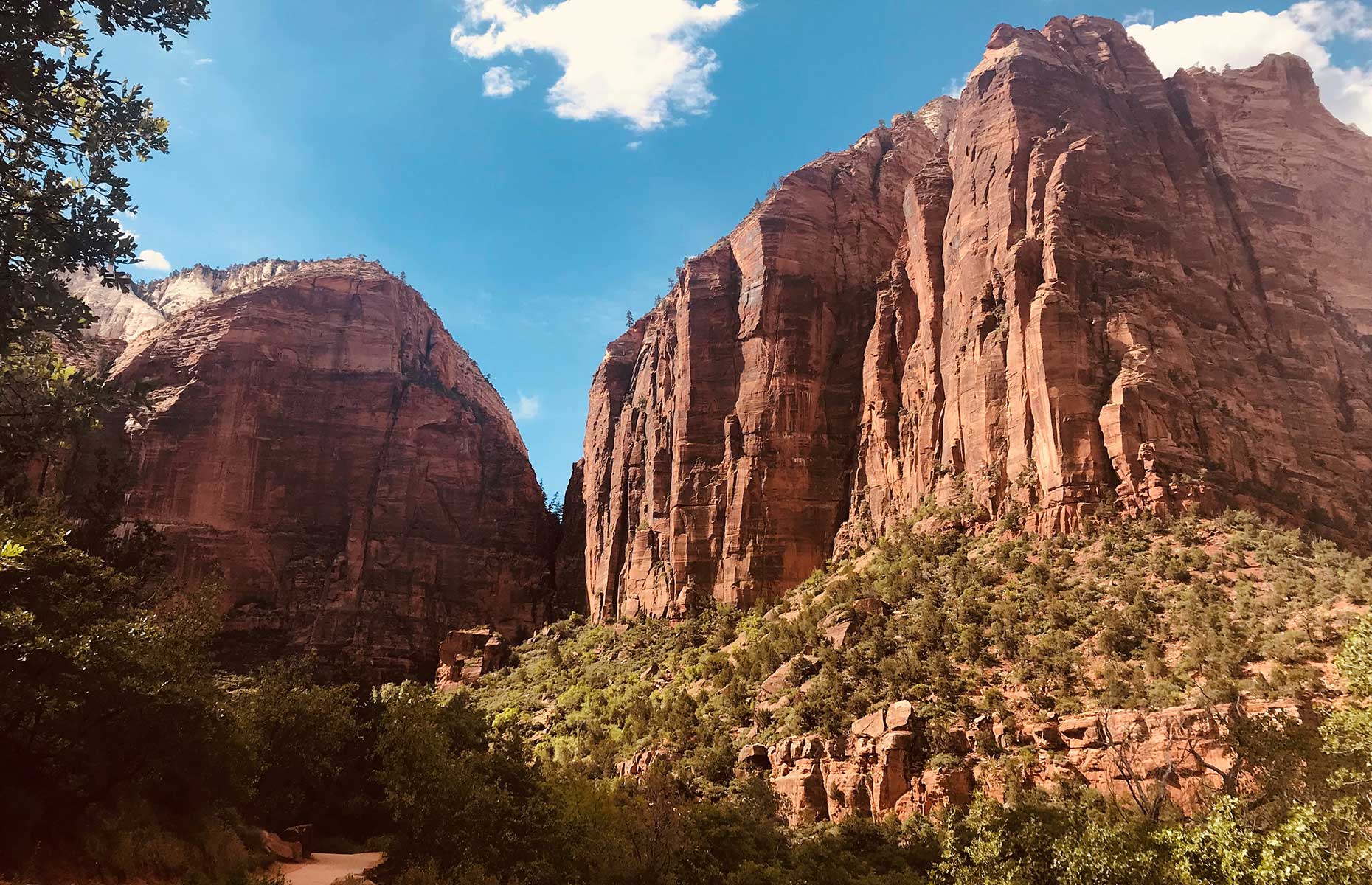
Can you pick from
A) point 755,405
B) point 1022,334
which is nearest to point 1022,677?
point 1022,334

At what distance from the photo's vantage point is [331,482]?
8038 centimetres

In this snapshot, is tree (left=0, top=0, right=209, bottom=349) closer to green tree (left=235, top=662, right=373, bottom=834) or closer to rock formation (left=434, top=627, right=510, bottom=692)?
green tree (left=235, top=662, right=373, bottom=834)

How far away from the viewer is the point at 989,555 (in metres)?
40.5

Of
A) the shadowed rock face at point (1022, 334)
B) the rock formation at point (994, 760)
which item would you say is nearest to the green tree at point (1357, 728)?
the rock formation at point (994, 760)

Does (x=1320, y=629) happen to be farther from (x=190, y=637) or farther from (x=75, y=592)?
(x=190, y=637)

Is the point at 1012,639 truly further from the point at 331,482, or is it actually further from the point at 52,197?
the point at 331,482

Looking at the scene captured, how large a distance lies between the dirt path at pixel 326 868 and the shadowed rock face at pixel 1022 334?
3032cm

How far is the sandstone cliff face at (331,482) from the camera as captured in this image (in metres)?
73.3

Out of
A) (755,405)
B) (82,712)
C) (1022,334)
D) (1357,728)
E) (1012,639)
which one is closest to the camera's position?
(1357,728)

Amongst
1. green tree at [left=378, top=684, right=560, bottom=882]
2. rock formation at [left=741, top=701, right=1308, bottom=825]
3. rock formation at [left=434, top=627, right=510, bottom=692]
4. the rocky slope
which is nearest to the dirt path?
green tree at [left=378, top=684, right=560, bottom=882]

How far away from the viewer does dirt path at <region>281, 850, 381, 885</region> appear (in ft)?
88.5

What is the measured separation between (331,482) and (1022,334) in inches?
2579

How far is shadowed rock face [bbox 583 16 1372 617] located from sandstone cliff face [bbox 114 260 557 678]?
Answer: 14.0m

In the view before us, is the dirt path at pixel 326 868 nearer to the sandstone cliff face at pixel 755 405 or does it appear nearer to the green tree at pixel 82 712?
the green tree at pixel 82 712
